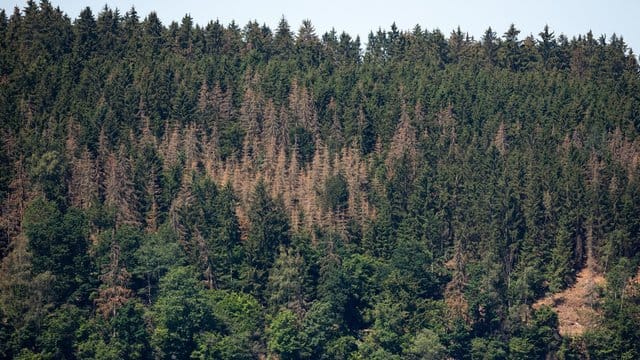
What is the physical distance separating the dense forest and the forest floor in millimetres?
541

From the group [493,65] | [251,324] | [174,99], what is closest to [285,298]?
[251,324]

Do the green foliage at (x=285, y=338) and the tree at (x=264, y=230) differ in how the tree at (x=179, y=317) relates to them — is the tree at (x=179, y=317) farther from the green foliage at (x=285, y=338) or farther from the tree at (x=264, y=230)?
the tree at (x=264, y=230)

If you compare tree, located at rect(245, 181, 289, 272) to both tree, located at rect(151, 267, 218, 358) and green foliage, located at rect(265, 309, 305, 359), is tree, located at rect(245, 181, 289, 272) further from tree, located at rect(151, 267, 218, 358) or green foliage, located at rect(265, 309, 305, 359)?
green foliage, located at rect(265, 309, 305, 359)

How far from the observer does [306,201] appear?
480 feet

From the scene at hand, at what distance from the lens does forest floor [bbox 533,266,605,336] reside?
126250mm

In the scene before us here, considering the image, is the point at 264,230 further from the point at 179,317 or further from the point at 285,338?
the point at 179,317

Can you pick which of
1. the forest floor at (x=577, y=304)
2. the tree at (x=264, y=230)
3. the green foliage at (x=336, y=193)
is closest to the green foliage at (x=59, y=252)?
the tree at (x=264, y=230)

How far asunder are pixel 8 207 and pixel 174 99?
3502 centimetres

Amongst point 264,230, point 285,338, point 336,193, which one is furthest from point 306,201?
point 285,338

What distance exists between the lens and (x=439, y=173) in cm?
14650

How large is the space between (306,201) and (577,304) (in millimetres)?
34130

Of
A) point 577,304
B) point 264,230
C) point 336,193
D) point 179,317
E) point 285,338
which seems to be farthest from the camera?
point 336,193

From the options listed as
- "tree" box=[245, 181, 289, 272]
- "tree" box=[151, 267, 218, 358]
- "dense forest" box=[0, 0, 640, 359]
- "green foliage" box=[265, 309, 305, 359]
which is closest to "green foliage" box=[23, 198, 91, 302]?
"dense forest" box=[0, 0, 640, 359]

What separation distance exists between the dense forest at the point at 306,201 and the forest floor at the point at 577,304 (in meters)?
0.54
